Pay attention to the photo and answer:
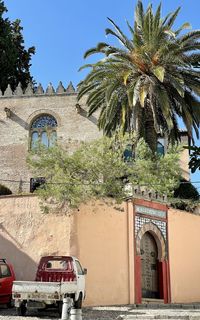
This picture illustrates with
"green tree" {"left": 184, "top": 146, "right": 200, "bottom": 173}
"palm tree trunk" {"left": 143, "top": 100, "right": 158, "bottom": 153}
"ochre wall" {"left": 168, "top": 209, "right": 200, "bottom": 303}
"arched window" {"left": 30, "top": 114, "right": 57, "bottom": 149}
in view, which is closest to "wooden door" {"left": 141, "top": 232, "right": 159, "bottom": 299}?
"ochre wall" {"left": 168, "top": 209, "right": 200, "bottom": 303}

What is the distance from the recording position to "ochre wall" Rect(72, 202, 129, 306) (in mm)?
14070

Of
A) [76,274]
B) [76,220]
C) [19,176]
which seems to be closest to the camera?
[76,274]

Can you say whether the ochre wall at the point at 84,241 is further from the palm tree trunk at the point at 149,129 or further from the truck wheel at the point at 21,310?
the palm tree trunk at the point at 149,129

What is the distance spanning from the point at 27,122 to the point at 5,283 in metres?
18.1

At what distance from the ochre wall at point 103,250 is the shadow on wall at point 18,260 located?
1.41 metres

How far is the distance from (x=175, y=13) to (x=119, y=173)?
9.64 meters

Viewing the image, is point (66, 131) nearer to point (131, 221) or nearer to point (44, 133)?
point (44, 133)

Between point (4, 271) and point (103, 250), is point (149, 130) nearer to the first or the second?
point (103, 250)

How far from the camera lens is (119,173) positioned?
15.2m

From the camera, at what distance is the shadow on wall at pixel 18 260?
13.9 meters

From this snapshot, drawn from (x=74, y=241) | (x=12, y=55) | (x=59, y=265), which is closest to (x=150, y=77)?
(x=74, y=241)

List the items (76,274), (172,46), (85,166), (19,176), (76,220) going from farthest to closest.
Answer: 1. (19,176)
2. (172,46)
3. (85,166)
4. (76,220)
5. (76,274)

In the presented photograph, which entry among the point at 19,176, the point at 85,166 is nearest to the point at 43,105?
the point at 19,176

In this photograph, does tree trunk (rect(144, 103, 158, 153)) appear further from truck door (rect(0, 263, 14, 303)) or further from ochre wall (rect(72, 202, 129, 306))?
truck door (rect(0, 263, 14, 303))
